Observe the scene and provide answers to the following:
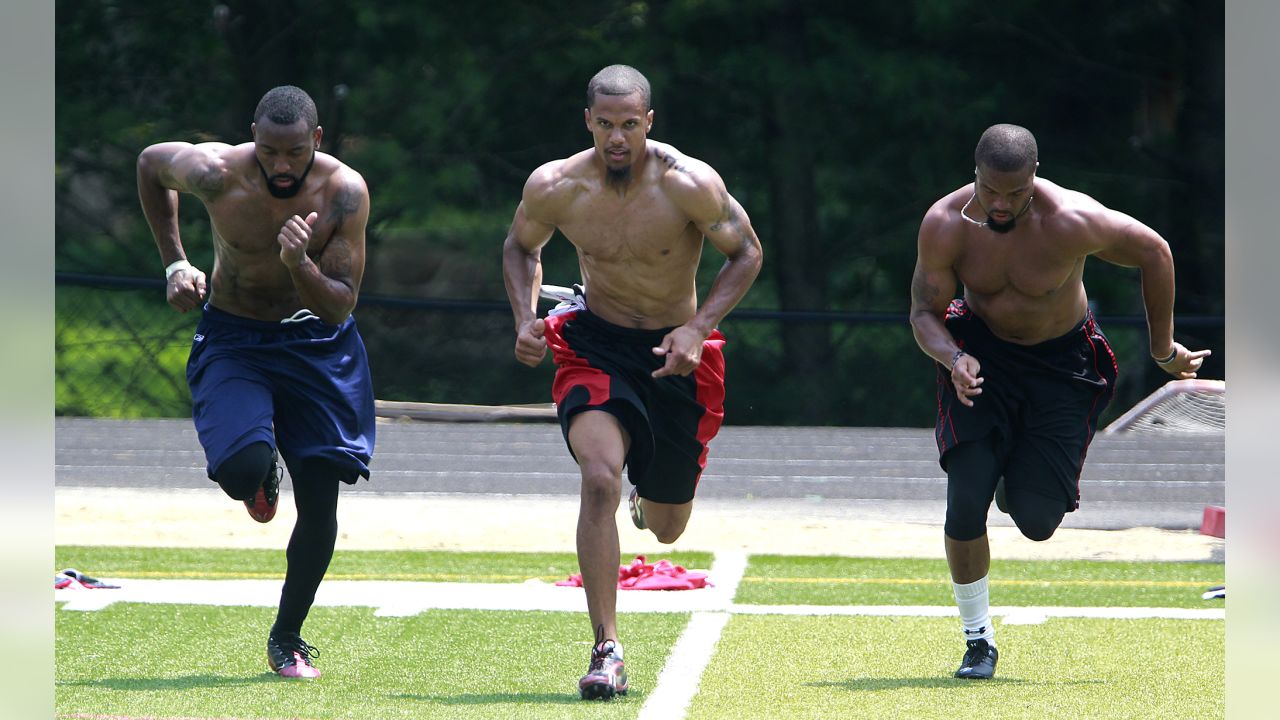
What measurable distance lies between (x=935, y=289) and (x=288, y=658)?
7.53 ft

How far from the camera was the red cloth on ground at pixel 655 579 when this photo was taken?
7387 mm

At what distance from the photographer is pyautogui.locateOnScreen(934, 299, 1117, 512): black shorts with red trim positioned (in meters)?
5.07

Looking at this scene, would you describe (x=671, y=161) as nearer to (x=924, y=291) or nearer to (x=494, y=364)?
(x=924, y=291)

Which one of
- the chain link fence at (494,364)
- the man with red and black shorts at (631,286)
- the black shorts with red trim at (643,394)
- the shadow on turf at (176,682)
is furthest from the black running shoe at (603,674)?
the chain link fence at (494,364)

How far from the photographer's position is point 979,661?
5.08 m

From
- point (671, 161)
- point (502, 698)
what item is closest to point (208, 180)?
point (671, 161)

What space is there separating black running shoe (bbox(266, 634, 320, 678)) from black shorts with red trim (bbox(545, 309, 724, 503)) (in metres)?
1.06

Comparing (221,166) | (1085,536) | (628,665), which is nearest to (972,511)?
(628,665)

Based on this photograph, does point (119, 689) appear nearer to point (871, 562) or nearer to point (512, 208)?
point (871, 562)

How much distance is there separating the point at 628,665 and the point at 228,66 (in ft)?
55.7

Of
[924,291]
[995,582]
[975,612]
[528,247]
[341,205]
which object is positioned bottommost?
[995,582]

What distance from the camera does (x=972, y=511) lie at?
5.00 m

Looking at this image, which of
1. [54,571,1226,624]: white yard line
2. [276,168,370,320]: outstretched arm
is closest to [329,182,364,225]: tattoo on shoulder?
[276,168,370,320]: outstretched arm

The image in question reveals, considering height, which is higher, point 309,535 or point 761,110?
point 761,110
